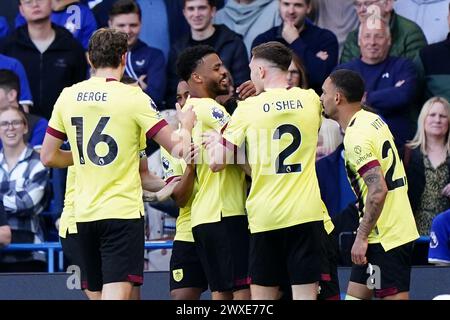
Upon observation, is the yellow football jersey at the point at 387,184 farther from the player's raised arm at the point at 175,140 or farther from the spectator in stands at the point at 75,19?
the spectator in stands at the point at 75,19

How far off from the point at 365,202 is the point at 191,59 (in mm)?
1806

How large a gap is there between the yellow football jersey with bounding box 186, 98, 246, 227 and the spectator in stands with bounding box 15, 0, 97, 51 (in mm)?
3980

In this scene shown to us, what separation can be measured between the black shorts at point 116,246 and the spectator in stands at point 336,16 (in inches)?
201

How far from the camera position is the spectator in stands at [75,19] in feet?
47.8

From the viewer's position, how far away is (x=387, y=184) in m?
10.8

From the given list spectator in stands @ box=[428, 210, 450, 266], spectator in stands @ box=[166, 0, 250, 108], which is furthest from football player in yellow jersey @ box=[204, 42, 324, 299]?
spectator in stands @ box=[166, 0, 250, 108]

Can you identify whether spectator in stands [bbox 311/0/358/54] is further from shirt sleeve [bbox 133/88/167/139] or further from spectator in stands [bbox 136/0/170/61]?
shirt sleeve [bbox 133/88/167/139]

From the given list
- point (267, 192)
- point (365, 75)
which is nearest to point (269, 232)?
point (267, 192)

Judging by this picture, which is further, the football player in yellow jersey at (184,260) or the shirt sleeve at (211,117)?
the football player in yellow jersey at (184,260)

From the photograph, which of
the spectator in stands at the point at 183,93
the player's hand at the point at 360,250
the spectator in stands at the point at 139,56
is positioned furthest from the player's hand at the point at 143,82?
the player's hand at the point at 360,250

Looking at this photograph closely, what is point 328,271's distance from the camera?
10328 millimetres

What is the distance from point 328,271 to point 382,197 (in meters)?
0.70

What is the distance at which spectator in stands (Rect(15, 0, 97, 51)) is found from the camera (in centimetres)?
1456

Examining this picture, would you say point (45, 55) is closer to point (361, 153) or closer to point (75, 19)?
point (75, 19)
